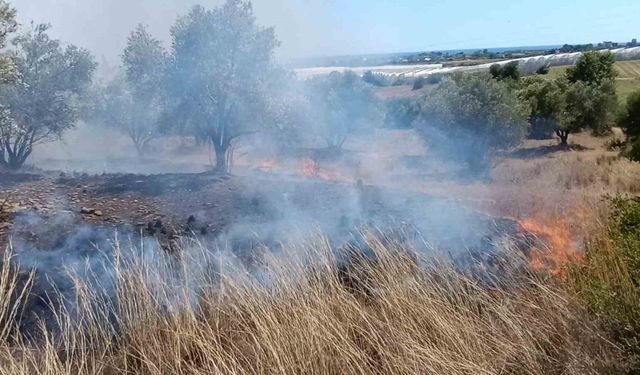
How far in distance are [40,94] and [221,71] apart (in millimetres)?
4494

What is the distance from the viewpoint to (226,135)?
549 inches

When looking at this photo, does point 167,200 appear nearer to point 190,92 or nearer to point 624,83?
point 190,92

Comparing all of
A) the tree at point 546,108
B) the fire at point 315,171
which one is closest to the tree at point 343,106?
the fire at point 315,171

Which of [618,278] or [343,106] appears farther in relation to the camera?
[343,106]

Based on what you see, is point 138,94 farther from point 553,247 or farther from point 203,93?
point 553,247

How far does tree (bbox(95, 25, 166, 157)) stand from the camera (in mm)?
14234

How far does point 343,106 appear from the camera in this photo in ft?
79.7

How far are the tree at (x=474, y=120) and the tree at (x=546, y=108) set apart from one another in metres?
4.15

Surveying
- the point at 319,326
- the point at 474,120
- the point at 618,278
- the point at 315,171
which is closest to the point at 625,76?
the point at 474,120

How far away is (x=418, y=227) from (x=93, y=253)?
4.12 meters

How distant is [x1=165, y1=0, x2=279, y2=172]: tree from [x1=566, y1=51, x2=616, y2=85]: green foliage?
2237 centimetres

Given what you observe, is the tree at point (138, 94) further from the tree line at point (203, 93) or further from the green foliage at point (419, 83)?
the green foliage at point (419, 83)

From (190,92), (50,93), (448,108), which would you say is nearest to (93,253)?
(190,92)

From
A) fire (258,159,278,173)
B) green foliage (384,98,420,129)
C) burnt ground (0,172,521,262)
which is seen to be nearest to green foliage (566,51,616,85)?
green foliage (384,98,420,129)
